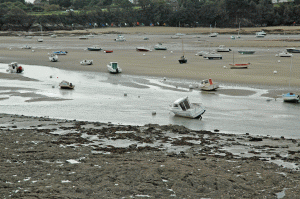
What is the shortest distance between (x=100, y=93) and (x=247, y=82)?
15.7m

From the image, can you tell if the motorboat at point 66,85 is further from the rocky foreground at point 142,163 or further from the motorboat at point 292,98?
the motorboat at point 292,98

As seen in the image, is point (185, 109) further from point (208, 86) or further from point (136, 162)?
point (136, 162)

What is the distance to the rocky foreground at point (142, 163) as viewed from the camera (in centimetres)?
1184

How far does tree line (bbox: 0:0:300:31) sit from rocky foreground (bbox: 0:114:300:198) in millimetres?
130819

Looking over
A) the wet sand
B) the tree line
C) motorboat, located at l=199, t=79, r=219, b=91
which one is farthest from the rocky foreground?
the tree line

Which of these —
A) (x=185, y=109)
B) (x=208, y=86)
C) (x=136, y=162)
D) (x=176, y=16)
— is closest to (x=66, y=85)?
(x=208, y=86)

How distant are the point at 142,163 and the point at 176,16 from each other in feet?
490

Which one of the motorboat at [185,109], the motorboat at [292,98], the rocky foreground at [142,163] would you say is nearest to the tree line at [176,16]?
the motorboat at [292,98]

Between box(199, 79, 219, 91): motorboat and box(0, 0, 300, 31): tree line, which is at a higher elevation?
box(0, 0, 300, 31): tree line

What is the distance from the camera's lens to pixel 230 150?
1784 cm

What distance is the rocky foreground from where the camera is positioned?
11844 mm

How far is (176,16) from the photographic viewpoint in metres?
158

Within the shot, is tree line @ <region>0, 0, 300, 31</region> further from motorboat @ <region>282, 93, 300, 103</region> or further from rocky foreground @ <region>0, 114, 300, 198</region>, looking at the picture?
rocky foreground @ <region>0, 114, 300, 198</region>

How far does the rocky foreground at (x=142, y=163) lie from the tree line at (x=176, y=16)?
429ft
